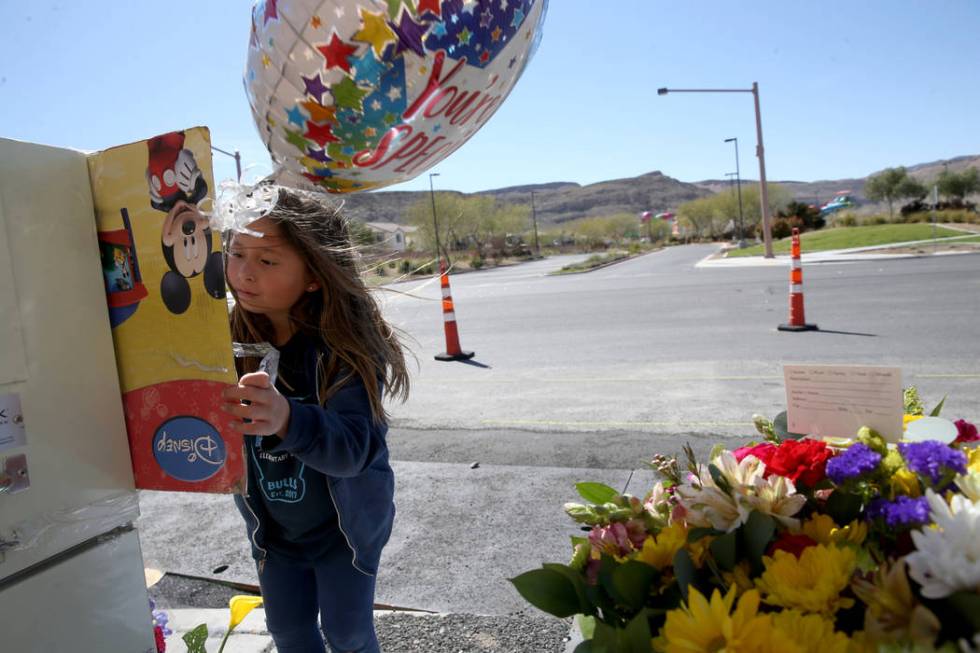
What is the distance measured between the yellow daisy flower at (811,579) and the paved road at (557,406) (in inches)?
50.5

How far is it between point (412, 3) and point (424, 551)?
2.43m

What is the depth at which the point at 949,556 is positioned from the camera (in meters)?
0.68

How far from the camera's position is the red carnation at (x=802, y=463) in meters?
1.01

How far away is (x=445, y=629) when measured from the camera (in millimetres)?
2488

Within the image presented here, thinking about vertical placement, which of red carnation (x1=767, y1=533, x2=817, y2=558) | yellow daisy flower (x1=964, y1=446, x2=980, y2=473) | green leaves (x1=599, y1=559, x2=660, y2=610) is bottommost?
green leaves (x1=599, y1=559, x2=660, y2=610)

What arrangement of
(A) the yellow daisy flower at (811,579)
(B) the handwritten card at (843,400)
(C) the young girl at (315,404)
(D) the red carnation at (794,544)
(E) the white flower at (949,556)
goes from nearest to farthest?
(E) the white flower at (949,556), (A) the yellow daisy flower at (811,579), (D) the red carnation at (794,544), (B) the handwritten card at (843,400), (C) the young girl at (315,404)

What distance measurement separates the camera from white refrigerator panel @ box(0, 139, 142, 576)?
0.92m

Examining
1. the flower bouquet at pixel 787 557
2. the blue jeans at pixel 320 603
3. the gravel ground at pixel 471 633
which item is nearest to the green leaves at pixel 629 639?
the flower bouquet at pixel 787 557

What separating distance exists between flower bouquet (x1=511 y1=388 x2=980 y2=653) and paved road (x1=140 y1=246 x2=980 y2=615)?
1.08m

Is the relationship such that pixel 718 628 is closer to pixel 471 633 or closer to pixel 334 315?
pixel 334 315

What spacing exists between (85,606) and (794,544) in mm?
1012

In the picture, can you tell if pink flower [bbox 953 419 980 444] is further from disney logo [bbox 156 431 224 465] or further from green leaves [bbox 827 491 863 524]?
disney logo [bbox 156 431 224 465]

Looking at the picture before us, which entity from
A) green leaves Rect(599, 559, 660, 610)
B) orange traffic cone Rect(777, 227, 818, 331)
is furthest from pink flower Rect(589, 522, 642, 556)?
orange traffic cone Rect(777, 227, 818, 331)

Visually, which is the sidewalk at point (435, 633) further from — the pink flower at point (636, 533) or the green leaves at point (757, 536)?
the green leaves at point (757, 536)
